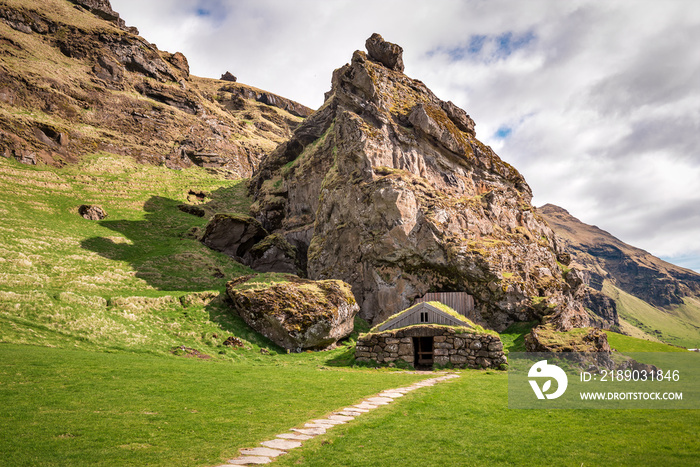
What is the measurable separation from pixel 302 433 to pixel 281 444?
119 cm

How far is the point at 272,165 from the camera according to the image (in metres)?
82.8

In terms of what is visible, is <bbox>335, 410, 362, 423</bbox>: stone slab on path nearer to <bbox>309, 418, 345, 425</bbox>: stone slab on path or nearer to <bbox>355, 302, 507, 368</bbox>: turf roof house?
<bbox>309, 418, 345, 425</bbox>: stone slab on path

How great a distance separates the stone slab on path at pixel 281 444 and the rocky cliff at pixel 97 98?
73.9m

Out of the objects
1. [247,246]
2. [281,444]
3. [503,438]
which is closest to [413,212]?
[247,246]

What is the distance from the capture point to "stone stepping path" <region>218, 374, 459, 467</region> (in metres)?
8.40

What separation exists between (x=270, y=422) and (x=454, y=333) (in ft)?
66.4

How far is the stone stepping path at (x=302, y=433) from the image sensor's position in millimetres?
8403

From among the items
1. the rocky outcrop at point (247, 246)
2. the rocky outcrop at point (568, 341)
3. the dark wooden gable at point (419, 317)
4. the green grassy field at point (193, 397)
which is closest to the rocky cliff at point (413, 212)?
the rocky outcrop at point (247, 246)

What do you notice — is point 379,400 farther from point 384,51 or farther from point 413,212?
point 384,51

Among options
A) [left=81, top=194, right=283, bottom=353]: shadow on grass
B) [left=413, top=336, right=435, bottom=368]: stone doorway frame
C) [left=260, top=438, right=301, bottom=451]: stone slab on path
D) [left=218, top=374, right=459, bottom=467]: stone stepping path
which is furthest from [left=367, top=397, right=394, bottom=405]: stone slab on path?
[left=81, top=194, right=283, bottom=353]: shadow on grass

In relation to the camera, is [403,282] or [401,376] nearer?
[401,376]

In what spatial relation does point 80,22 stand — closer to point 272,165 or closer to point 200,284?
point 272,165

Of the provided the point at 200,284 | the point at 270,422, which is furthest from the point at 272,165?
the point at 270,422

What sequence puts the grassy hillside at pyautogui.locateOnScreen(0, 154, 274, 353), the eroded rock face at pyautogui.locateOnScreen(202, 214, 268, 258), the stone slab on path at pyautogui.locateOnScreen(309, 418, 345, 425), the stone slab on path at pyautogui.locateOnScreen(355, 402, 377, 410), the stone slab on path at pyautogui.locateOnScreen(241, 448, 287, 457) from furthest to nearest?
the eroded rock face at pyautogui.locateOnScreen(202, 214, 268, 258)
the grassy hillside at pyautogui.locateOnScreen(0, 154, 274, 353)
the stone slab on path at pyautogui.locateOnScreen(355, 402, 377, 410)
the stone slab on path at pyautogui.locateOnScreen(309, 418, 345, 425)
the stone slab on path at pyautogui.locateOnScreen(241, 448, 287, 457)
